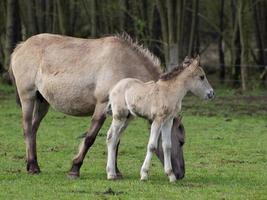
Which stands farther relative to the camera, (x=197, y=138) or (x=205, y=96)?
(x=197, y=138)

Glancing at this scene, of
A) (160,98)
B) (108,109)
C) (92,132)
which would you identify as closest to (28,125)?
(92,132)

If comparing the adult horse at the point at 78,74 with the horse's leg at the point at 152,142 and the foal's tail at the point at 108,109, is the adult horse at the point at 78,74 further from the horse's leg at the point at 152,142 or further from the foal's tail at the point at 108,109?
the horse's leg at the point at 152,142

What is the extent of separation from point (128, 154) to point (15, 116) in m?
7.68

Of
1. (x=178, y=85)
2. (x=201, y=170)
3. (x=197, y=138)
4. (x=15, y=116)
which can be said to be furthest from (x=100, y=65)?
(x=15, y=116)

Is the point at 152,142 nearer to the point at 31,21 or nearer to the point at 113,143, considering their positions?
the point at 113,143

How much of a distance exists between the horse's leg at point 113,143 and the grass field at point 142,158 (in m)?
0.17

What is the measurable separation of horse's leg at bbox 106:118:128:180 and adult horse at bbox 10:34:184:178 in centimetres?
26

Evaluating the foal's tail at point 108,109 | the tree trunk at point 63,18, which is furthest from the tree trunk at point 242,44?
the foal's tail at point 108,109

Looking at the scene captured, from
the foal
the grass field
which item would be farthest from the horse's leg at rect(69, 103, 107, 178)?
the foal

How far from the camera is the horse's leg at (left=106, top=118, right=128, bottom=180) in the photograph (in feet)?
38.6

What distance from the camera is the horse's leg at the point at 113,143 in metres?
11.8

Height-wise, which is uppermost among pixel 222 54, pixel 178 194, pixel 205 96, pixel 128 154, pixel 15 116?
pixel 205 96

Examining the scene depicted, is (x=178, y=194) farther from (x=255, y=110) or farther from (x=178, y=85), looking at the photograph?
(x=255, y=110)

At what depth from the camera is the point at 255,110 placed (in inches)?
965
